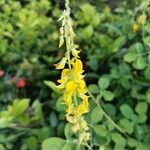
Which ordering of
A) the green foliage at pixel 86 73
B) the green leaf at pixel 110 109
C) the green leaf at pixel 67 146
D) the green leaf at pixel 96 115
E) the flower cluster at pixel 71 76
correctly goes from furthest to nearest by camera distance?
the green leaf at pixel 110 109, the green foliage at pixel 86 73, the green leaf at pixel 96 115, the green leaf at pixel 67 146, the flower cluster at pixel 71 76

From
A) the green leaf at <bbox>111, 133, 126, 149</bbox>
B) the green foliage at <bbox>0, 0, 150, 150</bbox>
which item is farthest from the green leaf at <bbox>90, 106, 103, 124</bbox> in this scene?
the green leaf at <bbox>111, 133, 126, 149</bbox>

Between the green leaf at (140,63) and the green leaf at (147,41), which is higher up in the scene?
the green leaf at (147,41)

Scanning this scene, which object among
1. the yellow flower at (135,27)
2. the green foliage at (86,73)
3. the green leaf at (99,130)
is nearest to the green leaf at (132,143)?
the green foliage at (86,73)

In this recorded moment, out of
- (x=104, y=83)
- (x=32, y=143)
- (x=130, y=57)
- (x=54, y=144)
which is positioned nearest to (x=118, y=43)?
(x=130, y=57)

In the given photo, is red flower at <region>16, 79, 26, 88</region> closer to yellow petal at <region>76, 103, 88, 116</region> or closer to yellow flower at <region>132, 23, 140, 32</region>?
yellow flower at <region>132, 23, 140, 32</region>

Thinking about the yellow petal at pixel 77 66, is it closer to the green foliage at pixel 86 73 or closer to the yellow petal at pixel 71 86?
the yellow petal at pixel 71 86

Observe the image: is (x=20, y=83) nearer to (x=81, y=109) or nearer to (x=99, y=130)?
(x=99, y=130)

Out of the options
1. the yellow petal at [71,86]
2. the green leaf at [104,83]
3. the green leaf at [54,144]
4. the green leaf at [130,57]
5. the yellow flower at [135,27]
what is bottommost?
the green leaf at [54,144]
